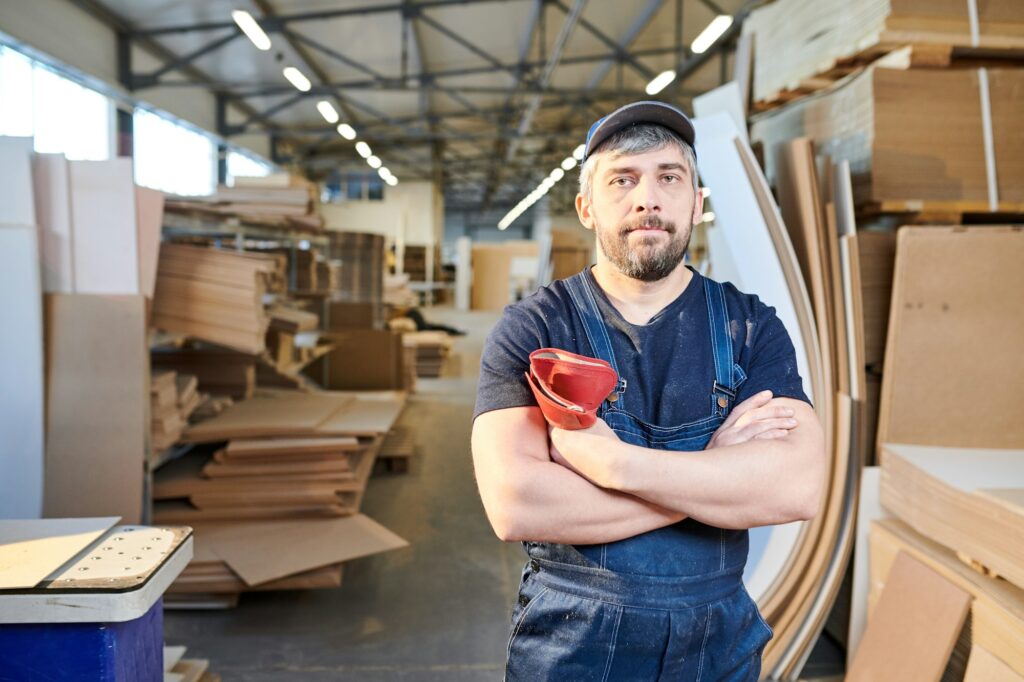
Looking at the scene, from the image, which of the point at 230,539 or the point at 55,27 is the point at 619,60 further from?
the point at 230,539

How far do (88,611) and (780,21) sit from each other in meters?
4.01

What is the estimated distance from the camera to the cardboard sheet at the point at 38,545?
1.66m

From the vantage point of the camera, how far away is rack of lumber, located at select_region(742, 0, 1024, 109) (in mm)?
3049

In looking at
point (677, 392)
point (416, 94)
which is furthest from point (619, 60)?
point (677, 392)

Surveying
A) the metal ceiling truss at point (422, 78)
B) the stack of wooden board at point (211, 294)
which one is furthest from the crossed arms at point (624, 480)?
the metal ceiling truss at point (422, 78)

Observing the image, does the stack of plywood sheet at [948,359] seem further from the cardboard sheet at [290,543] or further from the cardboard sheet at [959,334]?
the cardboard sheet at [290,543]

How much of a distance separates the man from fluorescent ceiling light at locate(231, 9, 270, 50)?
8.90m

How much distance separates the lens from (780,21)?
3.85m

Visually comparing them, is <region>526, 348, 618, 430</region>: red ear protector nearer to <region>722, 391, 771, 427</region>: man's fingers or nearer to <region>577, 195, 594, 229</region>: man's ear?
<region>722, 391, 771, 427</region>: man's fingers

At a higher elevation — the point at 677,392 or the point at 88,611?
the point at 677,392

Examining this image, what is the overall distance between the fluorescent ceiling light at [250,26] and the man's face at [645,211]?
8.92 metres

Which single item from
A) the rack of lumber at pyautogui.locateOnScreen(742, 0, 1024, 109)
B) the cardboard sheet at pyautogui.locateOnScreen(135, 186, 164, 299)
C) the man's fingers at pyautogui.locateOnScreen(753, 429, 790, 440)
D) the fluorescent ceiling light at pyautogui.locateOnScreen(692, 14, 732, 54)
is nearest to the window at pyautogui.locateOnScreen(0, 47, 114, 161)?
the cardboard sheet at pyautogui.locateOnScreen(135, 186, 164, 299)

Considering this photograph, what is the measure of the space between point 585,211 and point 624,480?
71 cm

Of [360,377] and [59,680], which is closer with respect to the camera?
[59,680]
